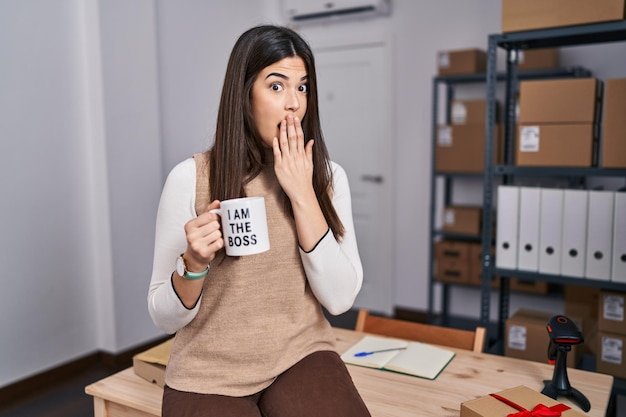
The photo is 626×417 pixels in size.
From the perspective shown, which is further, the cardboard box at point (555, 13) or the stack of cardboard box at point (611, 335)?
the stack of cardboard box at point (611, 335)

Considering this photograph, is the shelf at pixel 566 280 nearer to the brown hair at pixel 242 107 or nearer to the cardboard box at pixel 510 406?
the cardboard box at pixel 510 406

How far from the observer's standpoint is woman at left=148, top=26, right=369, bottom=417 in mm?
1079

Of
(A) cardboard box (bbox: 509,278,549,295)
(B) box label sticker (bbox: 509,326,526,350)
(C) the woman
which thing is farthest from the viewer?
(A) cardboard box (bbox: 509,278,549,295)

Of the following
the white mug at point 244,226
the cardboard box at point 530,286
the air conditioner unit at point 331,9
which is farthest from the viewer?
the air conditioner unit at point 331,9

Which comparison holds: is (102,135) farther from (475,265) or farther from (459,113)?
(475,265)

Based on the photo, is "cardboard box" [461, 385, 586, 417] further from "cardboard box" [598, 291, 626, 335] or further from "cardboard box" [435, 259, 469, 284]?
"cardboard box" [435, 259, 469, 284]

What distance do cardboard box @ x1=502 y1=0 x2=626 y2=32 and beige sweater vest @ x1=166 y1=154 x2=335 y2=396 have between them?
5.11 ft

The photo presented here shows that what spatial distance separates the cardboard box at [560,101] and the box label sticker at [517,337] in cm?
90

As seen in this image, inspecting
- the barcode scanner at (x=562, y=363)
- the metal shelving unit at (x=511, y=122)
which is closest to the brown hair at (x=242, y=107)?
the barcode scanner at (x=562, y=363)

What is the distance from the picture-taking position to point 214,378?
108 cm

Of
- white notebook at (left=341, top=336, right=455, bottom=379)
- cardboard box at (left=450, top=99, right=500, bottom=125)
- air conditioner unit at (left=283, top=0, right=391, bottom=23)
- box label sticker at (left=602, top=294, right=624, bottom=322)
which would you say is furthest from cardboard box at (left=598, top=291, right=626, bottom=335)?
air conditioner unit at (left=283, top=0, right=391, bottom=23)

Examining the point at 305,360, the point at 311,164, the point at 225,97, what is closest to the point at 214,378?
the point at 305,360

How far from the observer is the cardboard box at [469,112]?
11.1 feet

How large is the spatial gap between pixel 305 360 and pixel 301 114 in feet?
1.74
